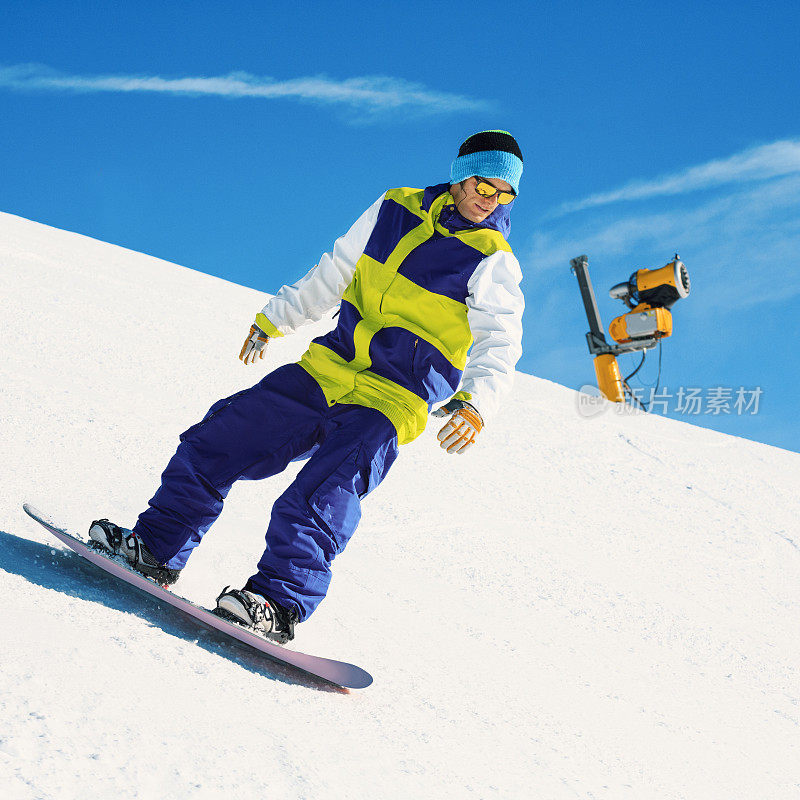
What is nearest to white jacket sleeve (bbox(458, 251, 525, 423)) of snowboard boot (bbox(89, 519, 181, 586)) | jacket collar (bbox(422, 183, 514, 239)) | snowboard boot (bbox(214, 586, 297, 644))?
jacket collar (bbox(422, 183, 514, 239))

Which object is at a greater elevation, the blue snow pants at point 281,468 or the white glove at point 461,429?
the white glove at point 461,429

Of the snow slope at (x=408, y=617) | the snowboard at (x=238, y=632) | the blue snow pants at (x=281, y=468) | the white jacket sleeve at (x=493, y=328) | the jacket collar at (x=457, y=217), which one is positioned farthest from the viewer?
the jacket collar at (x=457, y=217)

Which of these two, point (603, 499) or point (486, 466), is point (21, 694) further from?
point (603, 499)

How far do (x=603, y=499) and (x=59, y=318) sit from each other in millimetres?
3844

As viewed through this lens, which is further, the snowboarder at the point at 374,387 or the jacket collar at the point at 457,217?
the jacket collar at the point at 457,217

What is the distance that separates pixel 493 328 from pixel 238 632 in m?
1.12

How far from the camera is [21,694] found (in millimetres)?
1396

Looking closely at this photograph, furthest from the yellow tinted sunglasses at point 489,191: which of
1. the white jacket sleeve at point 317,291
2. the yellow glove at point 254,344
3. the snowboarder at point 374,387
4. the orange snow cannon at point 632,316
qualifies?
the orange snow cannon at point 632,316

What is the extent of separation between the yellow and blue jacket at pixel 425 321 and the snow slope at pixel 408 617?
79 centimetres

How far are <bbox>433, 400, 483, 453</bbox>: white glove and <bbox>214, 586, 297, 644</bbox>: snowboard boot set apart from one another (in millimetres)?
625

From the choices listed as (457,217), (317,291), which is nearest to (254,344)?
(317,291)

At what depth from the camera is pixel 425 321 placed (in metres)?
2.40

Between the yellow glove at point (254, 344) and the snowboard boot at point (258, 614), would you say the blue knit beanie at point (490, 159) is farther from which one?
the snowboard boot at point (258, 614)

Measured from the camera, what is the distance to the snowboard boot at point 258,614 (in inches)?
78.0
